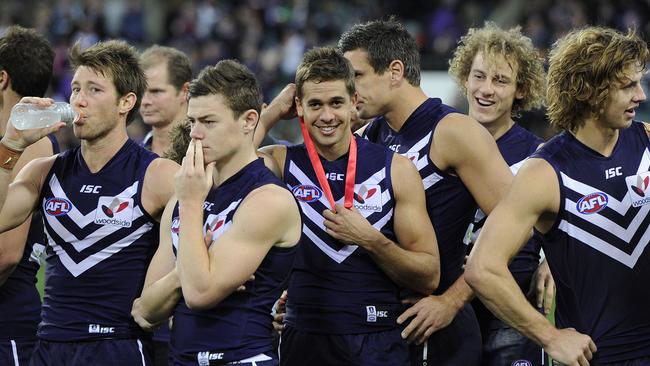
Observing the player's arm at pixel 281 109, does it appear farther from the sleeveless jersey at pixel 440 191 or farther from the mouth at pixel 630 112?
the mouth at pixel 630 112

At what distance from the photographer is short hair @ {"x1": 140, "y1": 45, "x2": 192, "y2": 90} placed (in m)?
8.33

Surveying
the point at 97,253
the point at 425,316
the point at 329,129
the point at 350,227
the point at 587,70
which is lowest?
the point at 425,316

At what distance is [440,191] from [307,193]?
869 millimetres

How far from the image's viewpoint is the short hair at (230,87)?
208 inches

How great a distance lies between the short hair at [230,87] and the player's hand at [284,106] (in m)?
0.96

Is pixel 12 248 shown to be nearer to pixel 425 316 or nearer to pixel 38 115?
pixel 38 115

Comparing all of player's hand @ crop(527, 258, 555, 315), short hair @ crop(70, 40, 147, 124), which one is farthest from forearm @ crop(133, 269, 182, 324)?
player's hand @ crop(527, 258, 555, 315)

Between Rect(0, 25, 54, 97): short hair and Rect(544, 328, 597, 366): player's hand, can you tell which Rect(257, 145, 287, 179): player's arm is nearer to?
Rect(0, 25, 54, 97): short hair

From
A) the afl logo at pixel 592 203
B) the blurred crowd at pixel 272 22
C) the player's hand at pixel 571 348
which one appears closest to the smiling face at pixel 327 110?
the afl logo at pixel 592 203

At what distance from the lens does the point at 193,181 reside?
5.02 metres

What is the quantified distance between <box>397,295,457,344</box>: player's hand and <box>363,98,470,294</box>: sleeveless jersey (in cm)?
31

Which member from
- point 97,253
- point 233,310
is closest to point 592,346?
point 233,310

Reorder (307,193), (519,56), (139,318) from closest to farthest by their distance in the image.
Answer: (139,318), (307,193), (519,56)

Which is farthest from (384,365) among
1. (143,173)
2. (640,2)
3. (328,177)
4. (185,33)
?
(185,33)
